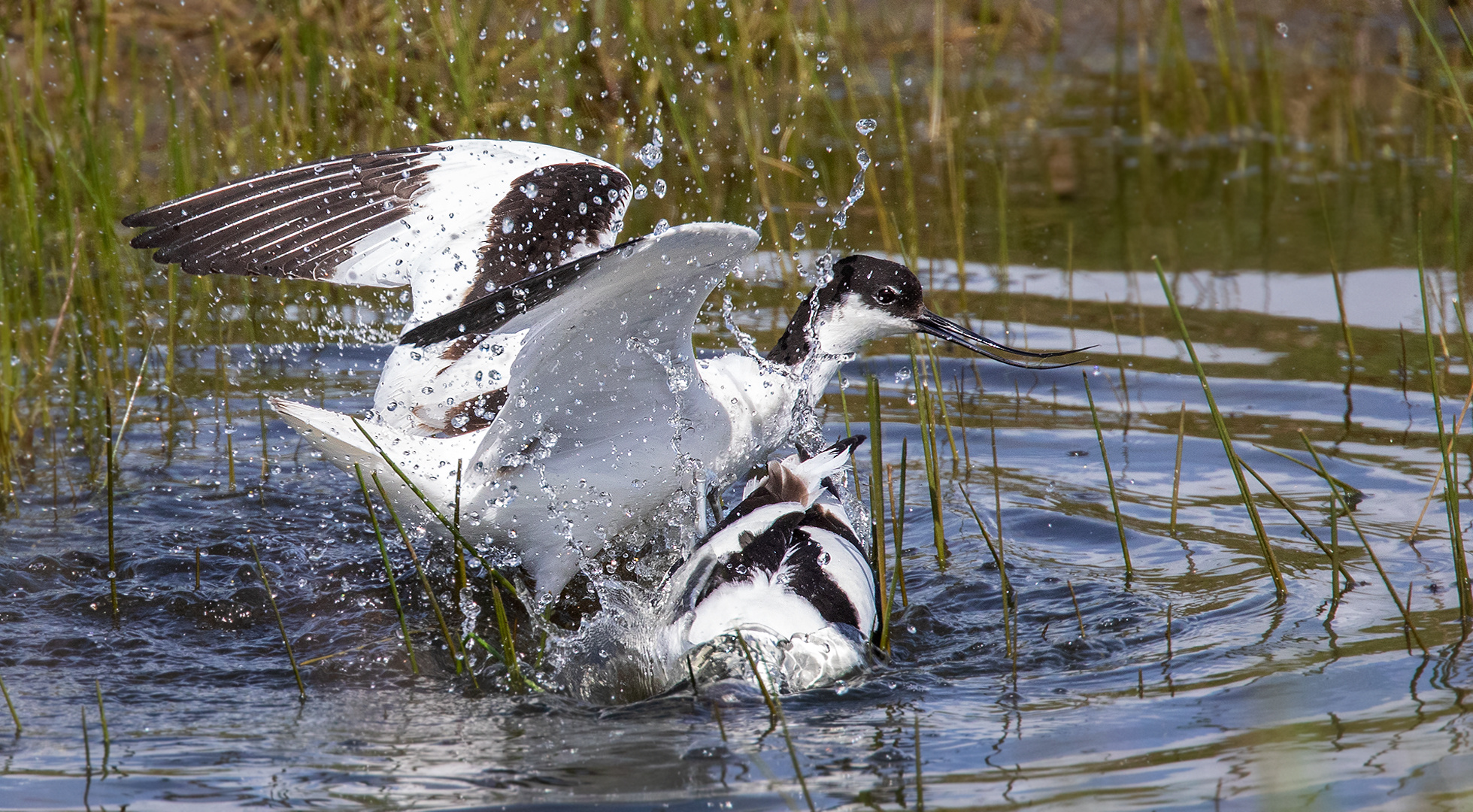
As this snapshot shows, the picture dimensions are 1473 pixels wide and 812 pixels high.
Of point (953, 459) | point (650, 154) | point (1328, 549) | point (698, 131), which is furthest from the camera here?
point (698, 131)

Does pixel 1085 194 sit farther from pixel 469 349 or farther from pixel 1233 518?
pixel 469 349

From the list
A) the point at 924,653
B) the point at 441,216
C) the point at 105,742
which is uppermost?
the point at 441,216

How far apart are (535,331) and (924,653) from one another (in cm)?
112

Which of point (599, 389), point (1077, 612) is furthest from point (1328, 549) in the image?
point (599, 389)

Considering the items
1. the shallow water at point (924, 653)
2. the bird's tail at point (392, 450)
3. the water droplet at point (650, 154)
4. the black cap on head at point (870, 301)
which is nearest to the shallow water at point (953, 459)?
the shallow water at point (924, 653)

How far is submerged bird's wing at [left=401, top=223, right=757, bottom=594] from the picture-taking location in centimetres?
291

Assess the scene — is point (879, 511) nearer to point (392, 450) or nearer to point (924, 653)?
point (924, 653)

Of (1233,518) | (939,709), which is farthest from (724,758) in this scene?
(1233,518)

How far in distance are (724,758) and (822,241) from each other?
389cm

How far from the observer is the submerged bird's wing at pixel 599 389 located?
2.91 meters

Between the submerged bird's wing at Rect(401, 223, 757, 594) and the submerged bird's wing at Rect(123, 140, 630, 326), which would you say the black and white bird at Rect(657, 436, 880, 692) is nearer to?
Result: the submerged bird's wing at Rect(401, 223, 757, 594)

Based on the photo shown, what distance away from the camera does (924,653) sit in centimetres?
340

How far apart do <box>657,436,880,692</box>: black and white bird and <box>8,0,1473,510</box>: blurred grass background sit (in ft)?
5.33

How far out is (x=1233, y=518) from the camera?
13.7ft
